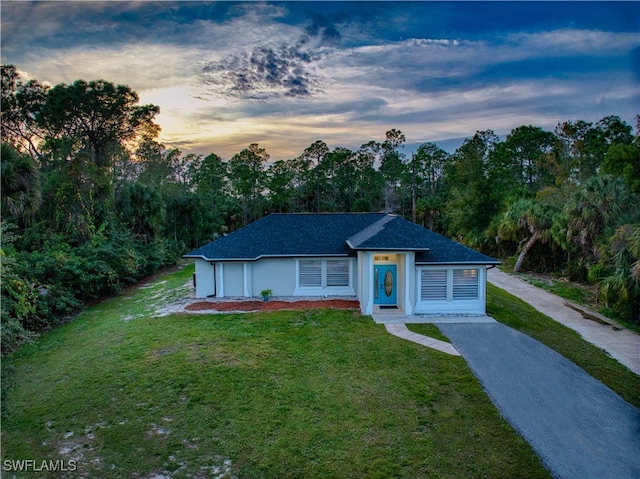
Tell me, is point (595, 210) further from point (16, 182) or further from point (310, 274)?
point (16, 182)

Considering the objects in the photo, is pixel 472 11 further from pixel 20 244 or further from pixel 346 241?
pixel 20 244

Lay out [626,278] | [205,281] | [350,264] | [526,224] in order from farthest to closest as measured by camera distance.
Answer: [526,224]
[205,281]
[350,264]
[626,278]

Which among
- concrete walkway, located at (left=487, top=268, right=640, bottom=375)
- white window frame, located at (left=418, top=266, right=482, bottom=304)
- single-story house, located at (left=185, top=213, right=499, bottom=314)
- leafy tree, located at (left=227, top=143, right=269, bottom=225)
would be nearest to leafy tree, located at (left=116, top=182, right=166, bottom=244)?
single-story house, located at (left=185, top=213, right=499, bottom=314)

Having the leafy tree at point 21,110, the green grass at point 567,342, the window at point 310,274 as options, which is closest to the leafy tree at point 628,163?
the green grass at point 567,342

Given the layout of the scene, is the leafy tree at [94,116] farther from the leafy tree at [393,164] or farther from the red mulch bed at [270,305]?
the leafy tree at [393,164]

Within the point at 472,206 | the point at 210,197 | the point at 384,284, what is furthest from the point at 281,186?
the point at 384,284

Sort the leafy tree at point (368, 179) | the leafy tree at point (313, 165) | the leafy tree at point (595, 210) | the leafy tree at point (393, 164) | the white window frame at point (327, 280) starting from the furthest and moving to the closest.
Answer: the leafy tree at point (313, 165)
the leafy tree at point (393, 164)
the leafy tree at point (368, 179)
the leafy tree at point (595, 210)
the white window frame at point (327, 280)

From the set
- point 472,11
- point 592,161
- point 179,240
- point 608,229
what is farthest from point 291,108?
point 592,161
